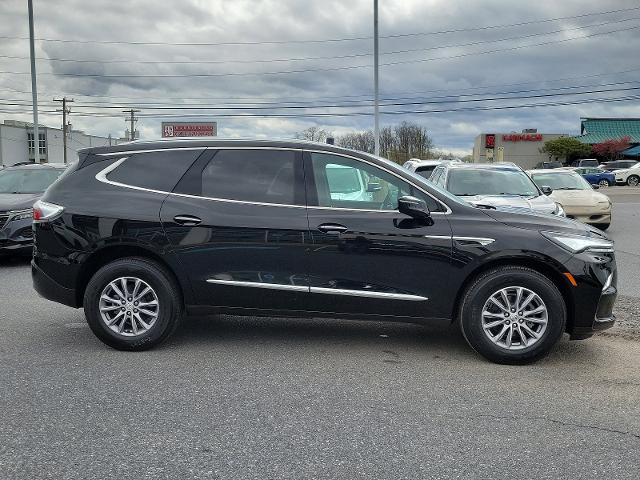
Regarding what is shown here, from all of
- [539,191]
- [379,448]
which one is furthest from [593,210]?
[379,448]

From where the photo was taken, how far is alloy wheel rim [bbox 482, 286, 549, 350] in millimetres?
4859

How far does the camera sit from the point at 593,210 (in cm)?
1370

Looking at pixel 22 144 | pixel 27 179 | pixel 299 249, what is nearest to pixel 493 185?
pixel 299 249

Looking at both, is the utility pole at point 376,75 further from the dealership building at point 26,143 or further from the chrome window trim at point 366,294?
the dealership building at point 26,143

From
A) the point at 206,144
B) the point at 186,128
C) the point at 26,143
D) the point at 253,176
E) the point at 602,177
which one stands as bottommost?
the point at 253,176

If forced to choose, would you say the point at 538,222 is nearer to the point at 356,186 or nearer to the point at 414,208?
the point at 414,208

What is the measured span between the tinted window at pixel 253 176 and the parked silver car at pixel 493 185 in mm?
5592

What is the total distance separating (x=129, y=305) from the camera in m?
5.20

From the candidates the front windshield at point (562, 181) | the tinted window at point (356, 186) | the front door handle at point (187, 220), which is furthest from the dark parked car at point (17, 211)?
the front windshield at point (562, 181)

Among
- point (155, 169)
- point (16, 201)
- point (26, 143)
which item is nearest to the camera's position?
→ point (155, 169)

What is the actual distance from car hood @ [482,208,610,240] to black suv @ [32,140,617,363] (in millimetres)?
16

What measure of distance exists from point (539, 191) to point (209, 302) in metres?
7.54

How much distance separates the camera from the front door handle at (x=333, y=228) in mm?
4965

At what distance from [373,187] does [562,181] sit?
37.5 feet
